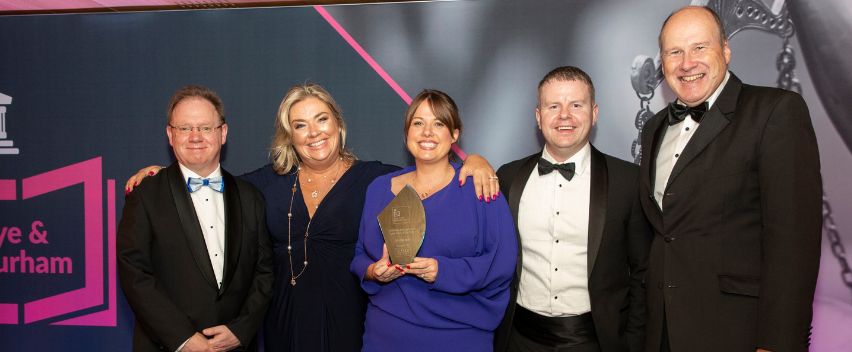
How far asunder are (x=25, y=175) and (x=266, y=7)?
2.12m

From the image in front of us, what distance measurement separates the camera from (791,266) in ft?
6.35

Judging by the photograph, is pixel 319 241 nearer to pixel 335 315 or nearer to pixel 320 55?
pixel 335 315

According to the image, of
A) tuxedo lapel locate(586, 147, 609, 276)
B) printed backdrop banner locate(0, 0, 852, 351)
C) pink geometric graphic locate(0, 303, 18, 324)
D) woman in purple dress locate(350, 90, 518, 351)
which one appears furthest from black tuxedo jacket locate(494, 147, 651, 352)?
pink geometric graphic locate(0, 303, 18, 324)

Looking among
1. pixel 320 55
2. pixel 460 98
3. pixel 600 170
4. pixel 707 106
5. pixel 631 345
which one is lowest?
pixel 631 345

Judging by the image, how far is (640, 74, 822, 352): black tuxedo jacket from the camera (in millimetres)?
1940

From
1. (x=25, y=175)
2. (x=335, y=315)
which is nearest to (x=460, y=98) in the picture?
(x=335, y=315)

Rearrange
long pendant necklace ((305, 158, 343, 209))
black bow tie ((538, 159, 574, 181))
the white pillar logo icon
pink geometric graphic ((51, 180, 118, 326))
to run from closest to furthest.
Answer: black bow tie ((538, 159, 574, 181)) → long pendant necklace ((305, 158, 343, 209)) → pink geometric graphic ((51, 180, 118, 326)) → the white pillar logo icon

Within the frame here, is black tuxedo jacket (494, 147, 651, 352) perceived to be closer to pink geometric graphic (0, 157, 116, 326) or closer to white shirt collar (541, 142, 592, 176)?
white shirt collar (541, 142, 592, 176)

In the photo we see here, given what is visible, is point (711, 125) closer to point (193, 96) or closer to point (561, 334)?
point (561, 334)

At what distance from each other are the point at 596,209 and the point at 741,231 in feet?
1.88

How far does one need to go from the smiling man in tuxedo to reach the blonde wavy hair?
39.8 inches

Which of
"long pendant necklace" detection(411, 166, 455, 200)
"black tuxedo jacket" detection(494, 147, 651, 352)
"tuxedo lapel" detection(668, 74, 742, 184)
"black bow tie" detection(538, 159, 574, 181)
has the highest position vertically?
"tuxedo lapel" detection(668, 74, 742, 184)

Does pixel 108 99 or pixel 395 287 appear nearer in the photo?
pixel 395 287

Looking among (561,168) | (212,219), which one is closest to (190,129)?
(212,219)
